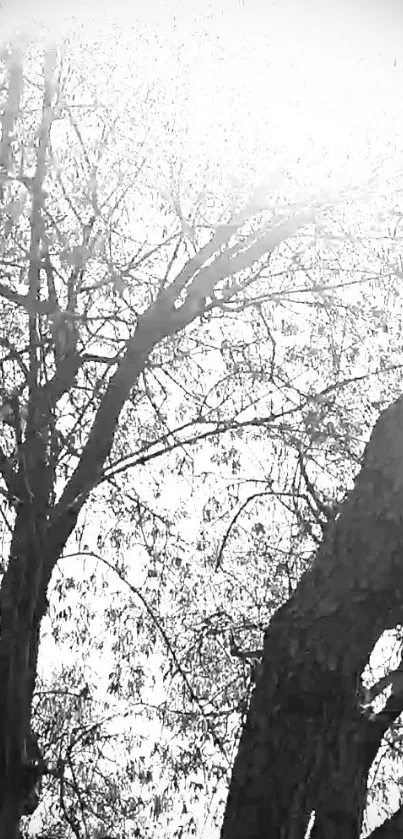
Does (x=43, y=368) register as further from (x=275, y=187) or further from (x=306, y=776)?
(x=306, y=776)

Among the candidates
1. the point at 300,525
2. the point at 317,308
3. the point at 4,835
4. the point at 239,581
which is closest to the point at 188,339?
the point at 317,308

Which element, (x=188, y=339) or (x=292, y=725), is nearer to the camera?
(x=292, y=725)

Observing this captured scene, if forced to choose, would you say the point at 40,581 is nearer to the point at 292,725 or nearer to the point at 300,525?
the point at 300,525

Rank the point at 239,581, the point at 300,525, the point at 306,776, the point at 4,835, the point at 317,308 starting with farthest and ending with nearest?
the point at 317,308
the point at 239,581
the point at 4,835
the point at 300,525
the point at 306,776

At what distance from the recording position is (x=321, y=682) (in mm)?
3463


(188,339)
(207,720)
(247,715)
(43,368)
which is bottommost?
(247,715)

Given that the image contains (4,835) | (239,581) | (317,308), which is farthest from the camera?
(317,308)

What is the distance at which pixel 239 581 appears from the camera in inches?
283

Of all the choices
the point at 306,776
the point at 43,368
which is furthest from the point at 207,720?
the point at 306,776

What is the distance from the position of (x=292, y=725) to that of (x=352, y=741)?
316 mm

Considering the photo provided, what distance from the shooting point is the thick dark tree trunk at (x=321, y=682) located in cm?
346

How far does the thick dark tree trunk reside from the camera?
346cm

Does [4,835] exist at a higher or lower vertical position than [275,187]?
lower

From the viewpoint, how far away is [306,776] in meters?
3.47
